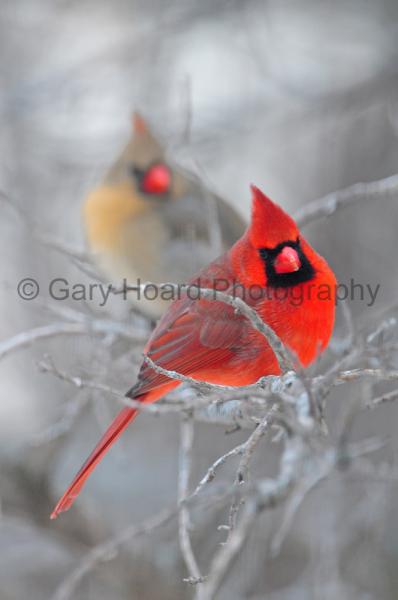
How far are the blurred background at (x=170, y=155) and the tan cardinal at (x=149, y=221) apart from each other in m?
0.16

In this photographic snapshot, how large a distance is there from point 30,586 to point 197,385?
2782 millimetres

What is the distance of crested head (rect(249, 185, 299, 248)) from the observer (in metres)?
2.14

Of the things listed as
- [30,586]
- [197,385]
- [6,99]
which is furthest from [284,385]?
[6,99]

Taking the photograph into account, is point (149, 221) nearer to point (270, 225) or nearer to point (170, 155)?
point (170, 155)

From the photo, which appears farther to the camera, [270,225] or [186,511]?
[270,225]

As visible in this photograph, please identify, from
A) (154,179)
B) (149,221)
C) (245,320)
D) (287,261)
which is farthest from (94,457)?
(154,179)

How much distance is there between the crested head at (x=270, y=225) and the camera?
2137mm

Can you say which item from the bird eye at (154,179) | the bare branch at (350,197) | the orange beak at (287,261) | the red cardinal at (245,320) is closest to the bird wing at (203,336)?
the red cardinal at (245,320)

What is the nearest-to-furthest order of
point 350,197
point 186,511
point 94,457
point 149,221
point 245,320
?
point 186,511 → point 94,457 → point 245,320 → point 350,197 → point 149,221

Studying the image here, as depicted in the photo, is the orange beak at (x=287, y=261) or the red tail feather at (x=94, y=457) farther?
the orange beak at (x=287, y=261)

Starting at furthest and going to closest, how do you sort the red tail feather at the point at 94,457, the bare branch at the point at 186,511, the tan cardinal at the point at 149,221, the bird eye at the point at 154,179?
1. the bird eye at the point at 154,179
2. the tan cardinal at the point at 149,221
3. the red tail feather at the point at 94,457
4. the bare branch at the point at 186,511

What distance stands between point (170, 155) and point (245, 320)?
1.55m

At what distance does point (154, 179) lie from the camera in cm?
375

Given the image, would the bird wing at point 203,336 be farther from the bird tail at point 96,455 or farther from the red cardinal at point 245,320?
the bird tail at point 96,455
